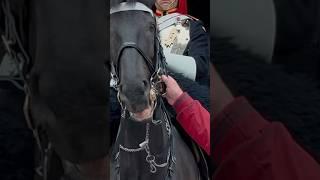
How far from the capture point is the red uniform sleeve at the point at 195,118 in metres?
0.80

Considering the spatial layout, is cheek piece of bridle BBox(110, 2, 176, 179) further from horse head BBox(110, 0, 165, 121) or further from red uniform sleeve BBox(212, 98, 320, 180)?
red uniform sleeve BBox(212, 98, 320, 180)

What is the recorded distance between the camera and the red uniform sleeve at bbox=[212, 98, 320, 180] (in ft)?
2.13

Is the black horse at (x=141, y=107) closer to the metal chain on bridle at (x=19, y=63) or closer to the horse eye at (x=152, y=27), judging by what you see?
the horse eye at (x=152, y=27)

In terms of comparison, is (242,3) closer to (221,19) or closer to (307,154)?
(221,19)

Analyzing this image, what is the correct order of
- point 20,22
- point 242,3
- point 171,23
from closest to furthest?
point 242,3, point 20,22, point 171,23

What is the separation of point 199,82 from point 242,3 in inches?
7.4

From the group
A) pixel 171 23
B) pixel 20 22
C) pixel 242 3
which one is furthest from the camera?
pixel 171 23

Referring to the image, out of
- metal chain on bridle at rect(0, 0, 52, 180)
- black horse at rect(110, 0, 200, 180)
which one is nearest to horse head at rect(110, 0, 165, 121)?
black horse at rect(110, 0, 200, 180)

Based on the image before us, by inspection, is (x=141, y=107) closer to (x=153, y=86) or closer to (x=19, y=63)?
(x=153, y=86)

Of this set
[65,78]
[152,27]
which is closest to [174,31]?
[152,27]

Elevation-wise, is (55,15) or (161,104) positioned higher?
(55,15)

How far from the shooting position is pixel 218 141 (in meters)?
0.68

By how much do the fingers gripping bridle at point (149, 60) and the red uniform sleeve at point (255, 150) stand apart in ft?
0.49

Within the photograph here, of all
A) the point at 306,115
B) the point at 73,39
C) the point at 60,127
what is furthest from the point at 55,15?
the point at 306,115
